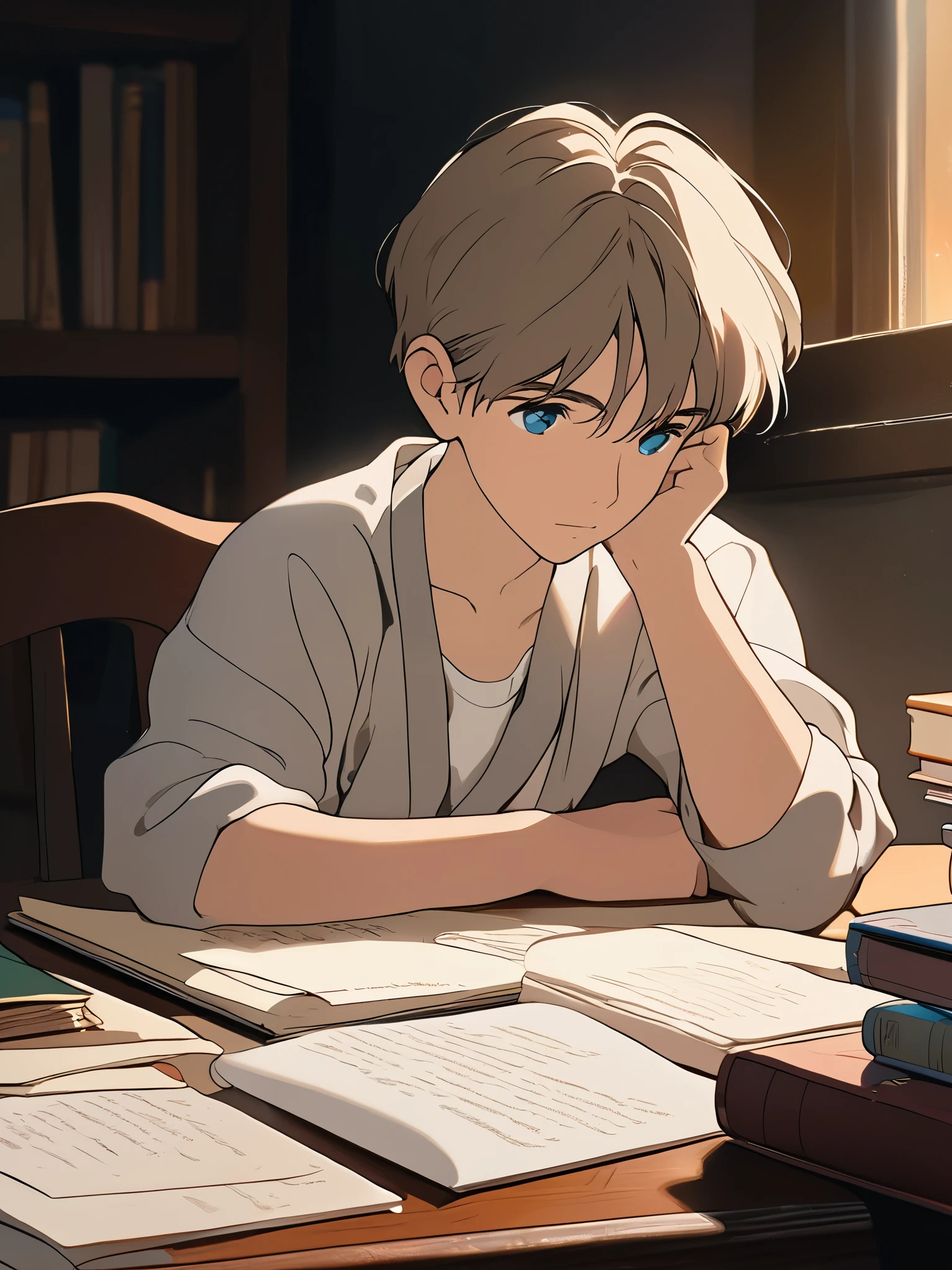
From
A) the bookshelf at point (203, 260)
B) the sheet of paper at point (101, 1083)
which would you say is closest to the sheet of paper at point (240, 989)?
the sheet of paper at point (101, 1083)

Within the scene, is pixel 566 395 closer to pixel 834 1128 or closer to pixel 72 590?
pixel 72 590

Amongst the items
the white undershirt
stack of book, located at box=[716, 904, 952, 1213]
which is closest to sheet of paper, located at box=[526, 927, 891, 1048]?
stack of book, located at box=[716, 904, 952, 1213]

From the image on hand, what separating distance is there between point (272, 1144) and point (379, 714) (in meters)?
0.76

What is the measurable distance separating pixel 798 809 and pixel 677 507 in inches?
13.3

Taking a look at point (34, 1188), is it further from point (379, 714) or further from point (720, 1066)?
point (379, 714)

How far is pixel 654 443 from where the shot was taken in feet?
4.23

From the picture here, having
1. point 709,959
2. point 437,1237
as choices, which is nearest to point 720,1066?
point 437,1237

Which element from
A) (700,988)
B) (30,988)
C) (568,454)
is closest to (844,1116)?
(700,988)

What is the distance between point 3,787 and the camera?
1299 millimetres

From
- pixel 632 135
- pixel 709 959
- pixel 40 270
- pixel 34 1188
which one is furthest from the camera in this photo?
pixel 632 135

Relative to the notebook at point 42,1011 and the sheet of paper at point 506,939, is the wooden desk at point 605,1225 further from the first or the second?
the sheet of paper at point 506,939

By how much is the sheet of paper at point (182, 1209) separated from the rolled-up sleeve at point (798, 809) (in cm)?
65

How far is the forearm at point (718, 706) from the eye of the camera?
124 cm

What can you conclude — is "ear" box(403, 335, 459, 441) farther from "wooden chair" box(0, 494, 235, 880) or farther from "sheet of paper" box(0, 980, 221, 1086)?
"sheet of paper" box(0, 980, 221, 1086)
